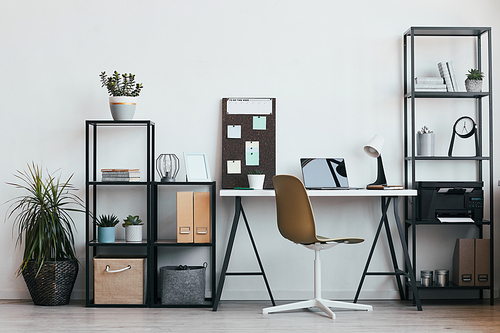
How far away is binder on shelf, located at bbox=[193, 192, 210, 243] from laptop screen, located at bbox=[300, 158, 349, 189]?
2.41 feet

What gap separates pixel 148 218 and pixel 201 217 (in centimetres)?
37

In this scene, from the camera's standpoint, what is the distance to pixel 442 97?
3.57 meters

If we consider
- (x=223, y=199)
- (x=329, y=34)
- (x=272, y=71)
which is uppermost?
(x=329, y=34)

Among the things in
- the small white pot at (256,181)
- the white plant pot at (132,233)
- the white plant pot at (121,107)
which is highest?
the white plant pot at (121,107)

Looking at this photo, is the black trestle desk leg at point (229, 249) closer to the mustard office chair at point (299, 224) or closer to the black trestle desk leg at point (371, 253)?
the mustard office chair at point (299, 224)

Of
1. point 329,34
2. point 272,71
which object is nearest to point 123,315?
point 272,71

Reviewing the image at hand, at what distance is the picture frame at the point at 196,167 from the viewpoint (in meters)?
3.38

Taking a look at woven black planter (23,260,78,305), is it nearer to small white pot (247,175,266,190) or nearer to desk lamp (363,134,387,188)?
small white pot (247,175,266,190)

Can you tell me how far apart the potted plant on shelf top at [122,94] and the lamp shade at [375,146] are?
1.71 metres

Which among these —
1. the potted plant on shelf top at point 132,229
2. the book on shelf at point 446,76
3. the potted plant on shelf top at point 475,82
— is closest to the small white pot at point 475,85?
the potted plant on shelf top at point 475,82

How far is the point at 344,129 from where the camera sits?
3.61 metres

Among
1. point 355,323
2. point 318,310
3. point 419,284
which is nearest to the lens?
point 355,323

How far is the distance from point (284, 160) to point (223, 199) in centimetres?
55

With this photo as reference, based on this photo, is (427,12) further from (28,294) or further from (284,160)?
(28,294)
